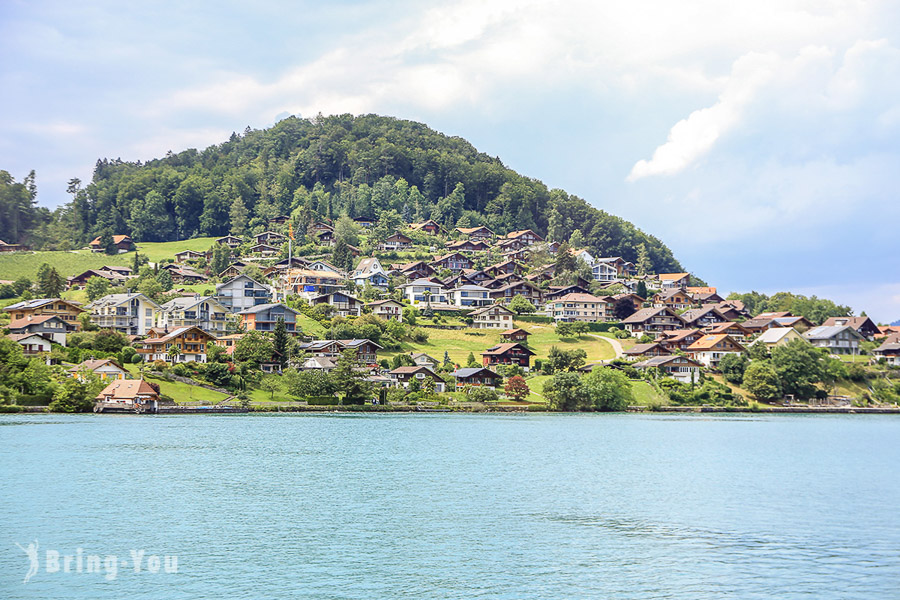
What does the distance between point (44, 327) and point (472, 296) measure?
171 ft

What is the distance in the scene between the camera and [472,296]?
10694cm

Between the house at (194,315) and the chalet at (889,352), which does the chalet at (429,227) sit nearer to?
the house at (194,315)

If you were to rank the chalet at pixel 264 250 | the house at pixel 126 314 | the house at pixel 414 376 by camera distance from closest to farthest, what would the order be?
1. the house at pixel 414 376
2. the house at pixel 126 314
3. the chalet at pixel 264 250

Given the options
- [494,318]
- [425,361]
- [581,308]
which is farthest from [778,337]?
[425,361]

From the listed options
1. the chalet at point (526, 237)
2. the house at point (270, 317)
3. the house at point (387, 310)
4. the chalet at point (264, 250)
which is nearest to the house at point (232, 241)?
the chalet at point (264, 250)

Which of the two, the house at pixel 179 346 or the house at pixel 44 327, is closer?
the house at pixel 44 327

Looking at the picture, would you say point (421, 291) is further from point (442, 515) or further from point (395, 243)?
point (442, 515)

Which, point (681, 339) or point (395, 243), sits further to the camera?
point (395, 243)

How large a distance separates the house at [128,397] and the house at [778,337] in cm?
6371

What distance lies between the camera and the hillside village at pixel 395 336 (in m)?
66.7

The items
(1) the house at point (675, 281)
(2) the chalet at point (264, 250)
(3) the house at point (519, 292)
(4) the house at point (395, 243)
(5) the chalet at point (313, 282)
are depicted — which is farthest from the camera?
(1) the house at point (675, 281)

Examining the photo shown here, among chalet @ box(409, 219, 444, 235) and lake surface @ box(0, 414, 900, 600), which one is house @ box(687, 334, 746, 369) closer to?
lake surface @ box(0, 414, 900, 600)

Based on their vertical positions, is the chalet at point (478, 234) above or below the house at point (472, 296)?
above

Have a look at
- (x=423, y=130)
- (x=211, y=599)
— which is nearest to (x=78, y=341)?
(x=211, y=599)
